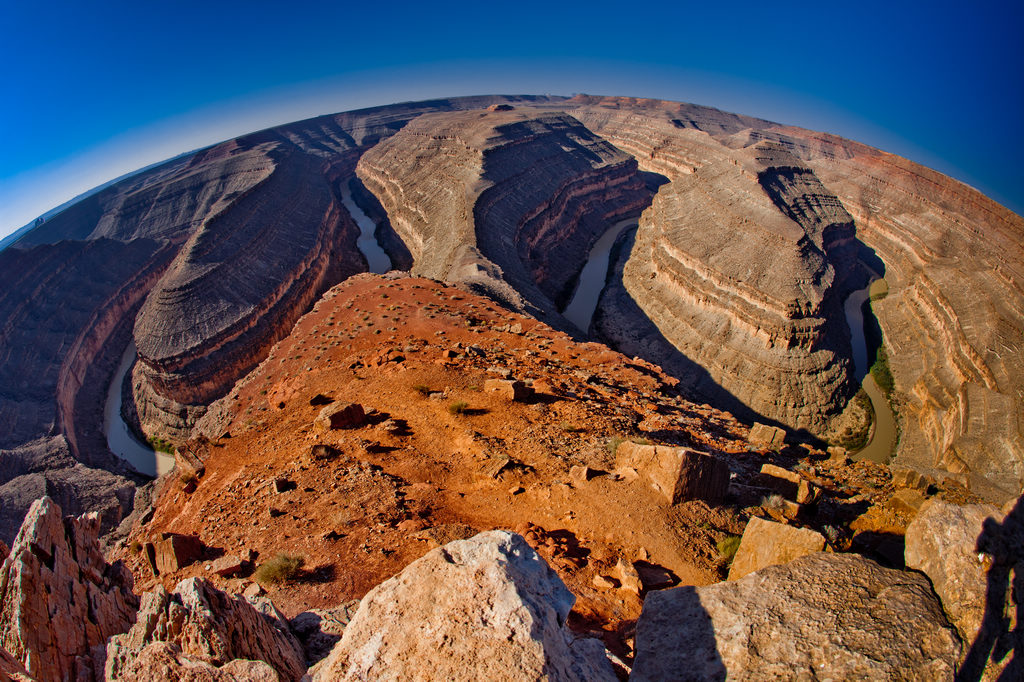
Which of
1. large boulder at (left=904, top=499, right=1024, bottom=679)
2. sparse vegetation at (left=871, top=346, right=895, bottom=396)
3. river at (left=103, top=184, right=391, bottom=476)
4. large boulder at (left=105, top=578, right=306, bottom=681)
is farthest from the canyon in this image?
sparse vegetation at (left=871, top=346, right=895, bottom=396)

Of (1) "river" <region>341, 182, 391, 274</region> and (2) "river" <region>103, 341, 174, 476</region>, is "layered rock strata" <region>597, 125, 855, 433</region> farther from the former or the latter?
(2) "river" <region>103, 341, 174, 476</region>

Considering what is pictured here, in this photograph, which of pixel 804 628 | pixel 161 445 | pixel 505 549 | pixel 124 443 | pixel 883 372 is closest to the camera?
pixel 505 549

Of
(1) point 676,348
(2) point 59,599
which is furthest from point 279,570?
(1) point 676,348

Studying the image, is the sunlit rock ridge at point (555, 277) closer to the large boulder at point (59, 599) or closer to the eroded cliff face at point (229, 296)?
the eroded cliff face at point (229, 296)

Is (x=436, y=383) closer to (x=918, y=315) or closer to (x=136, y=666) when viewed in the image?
(x=136, y=666)

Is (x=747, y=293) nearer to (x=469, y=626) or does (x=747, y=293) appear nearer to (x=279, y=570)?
(x=279, y=570)

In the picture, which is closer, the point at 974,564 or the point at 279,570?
the point at 974,564

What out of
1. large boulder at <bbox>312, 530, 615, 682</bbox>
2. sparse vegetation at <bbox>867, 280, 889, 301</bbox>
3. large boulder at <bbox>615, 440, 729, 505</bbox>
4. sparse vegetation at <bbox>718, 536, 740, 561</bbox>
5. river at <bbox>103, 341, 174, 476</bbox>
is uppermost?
large boulder at <bbox>312, 530, 615, 682</bbox>
